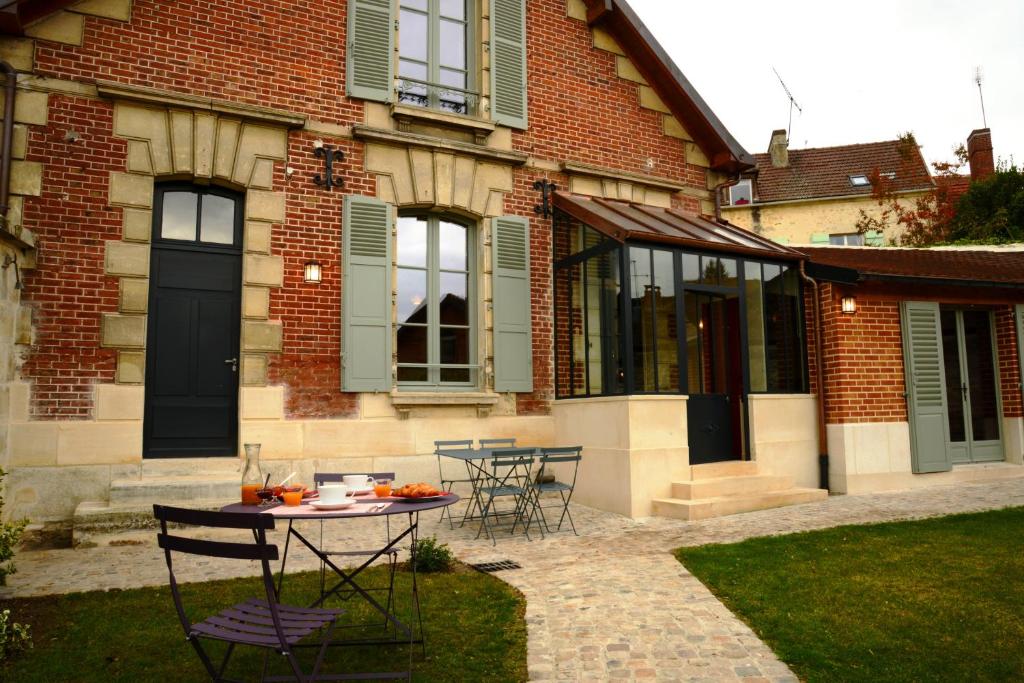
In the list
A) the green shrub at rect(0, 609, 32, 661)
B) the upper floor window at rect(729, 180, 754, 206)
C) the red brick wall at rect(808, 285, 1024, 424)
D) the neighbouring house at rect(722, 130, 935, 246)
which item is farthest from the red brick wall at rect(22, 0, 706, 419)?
the upper floor window at rect(729, 180, 754, 206)

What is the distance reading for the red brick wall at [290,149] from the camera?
20.7 feet

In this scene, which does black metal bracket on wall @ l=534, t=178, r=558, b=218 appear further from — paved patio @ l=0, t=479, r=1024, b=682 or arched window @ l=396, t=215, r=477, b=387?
paved patio @ l=0, t=479, r=1024, b=682

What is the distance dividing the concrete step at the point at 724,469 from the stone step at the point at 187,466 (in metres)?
4.41

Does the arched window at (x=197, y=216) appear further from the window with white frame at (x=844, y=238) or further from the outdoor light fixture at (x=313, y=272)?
the window with white frame at (x=844, y=238)

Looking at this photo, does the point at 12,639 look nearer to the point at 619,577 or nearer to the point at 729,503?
Answer: the point at 619,577

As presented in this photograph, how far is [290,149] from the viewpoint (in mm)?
7352

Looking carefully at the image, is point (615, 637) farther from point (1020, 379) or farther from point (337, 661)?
point (1020, 379)

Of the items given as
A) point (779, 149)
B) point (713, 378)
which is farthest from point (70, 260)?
point (779, 149)

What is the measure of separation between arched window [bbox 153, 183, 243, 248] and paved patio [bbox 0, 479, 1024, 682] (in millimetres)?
2800

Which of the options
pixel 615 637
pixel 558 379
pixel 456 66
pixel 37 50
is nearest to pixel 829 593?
pixel 615 637

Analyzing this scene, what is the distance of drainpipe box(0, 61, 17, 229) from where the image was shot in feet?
20.0

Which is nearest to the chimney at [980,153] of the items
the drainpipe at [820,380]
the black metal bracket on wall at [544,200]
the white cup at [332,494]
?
the drainpipe at [820,380]

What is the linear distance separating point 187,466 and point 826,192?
20.6 metres

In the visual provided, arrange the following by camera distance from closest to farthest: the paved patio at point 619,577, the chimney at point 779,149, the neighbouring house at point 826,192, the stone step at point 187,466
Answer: the paved patio at point 619,577, the stone step at point 187,466, the neighbouring house at point 826,192, the chimney at point 779,149
